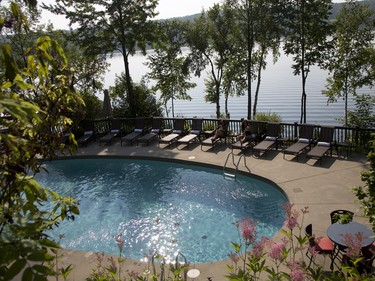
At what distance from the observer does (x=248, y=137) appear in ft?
42.5

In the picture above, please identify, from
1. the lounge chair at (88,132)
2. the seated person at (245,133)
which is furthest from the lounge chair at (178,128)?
the lounge chair at (88,132)

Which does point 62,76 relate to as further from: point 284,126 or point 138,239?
point 284,126

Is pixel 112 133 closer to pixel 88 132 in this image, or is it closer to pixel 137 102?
pixel 88 132

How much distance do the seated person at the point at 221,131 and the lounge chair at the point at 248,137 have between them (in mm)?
852

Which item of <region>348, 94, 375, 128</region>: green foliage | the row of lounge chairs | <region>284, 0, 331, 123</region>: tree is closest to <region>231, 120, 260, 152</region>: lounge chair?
the row of lounge chairs

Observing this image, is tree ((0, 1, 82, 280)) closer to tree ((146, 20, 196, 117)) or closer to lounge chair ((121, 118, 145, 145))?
lounge chair ((121, 118, 145, 145))

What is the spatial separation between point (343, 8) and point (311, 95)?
25.1 m

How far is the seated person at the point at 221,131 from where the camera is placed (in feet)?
44.8

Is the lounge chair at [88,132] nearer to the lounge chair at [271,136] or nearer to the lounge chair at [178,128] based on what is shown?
the lounge chair at [178,128]

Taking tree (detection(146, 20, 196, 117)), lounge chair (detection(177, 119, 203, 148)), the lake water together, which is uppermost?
tree (detection(146, 20, 196, 117))

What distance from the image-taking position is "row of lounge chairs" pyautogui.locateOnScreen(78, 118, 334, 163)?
11664mm

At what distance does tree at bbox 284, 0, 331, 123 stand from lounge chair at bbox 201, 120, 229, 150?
8.29 meters

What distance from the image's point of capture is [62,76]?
108 inches

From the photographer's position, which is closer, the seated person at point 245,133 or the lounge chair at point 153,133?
the seated person at point 245,133
